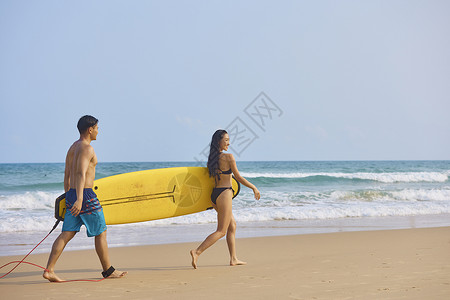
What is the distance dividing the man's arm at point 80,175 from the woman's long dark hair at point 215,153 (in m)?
1.25

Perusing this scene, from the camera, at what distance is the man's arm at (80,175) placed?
3939 millimetres

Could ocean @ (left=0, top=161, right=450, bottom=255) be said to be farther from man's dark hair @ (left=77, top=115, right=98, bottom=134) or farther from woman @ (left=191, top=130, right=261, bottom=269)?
man's dark hair @ (left=77, top=115, right=98, bottom=134)

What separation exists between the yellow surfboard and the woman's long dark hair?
1.32ft

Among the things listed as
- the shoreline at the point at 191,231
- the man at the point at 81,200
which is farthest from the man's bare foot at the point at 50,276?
the shoreline at the point at 191,231

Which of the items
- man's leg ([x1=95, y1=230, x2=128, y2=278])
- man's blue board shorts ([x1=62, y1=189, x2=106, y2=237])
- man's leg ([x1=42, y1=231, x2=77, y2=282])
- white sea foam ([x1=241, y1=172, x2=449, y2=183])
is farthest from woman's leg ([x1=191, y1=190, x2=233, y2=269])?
white sea foam ([x1=241, y1=172, x2=449, y2=183])

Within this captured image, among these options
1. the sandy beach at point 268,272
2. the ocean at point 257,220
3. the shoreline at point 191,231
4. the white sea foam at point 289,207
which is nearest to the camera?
the sandy beach at point 268,272

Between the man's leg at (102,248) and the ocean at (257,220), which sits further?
the ocean at (257,220)

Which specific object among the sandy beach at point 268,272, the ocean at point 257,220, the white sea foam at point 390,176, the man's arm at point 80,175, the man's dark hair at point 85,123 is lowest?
the white sea foam at point 390,176

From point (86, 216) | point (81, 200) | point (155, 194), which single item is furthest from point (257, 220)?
point (81, 200)

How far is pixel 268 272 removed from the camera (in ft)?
14.1

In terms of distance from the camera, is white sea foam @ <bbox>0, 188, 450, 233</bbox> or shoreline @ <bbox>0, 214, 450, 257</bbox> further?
white sea foam @ <bbox>0, 188, 450, 233</bbox>

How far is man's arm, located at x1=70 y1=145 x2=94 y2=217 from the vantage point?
394 cm

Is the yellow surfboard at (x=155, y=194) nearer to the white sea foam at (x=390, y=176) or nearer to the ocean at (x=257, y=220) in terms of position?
the ocean at (x=257, y=220)

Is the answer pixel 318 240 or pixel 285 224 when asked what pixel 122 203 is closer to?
pixel 318 240
